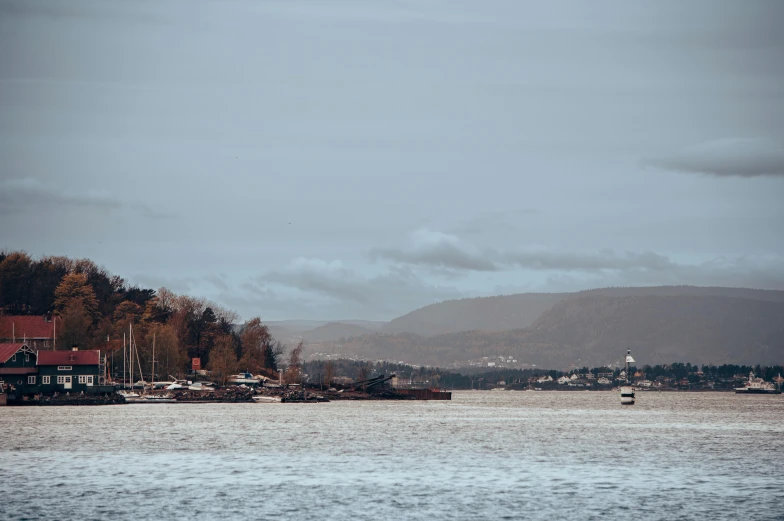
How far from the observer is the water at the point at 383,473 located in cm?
4778

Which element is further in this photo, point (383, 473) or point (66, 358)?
point (66, 358)

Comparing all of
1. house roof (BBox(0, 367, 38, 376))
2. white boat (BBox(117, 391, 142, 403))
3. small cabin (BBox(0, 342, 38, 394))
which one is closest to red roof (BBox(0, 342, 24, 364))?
small cabin (BBox(0, 342, 38, 394))

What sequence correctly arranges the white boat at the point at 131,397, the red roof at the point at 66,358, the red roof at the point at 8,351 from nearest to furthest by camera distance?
1. the red roof at the point at 8,351
2. the red roof at the point at 66,358
3. the white boat at the point at 131,397

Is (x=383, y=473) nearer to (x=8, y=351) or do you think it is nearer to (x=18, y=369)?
(x=8, y=351)

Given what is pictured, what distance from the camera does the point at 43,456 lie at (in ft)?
241

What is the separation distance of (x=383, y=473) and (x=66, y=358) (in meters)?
126

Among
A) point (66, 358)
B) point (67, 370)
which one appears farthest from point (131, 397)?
point (66, 358)

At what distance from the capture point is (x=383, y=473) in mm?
63250

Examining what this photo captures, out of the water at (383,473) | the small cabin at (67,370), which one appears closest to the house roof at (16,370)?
the small cabin at (67,370)

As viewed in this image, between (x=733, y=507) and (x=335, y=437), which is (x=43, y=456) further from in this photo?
(x=733, y=507)

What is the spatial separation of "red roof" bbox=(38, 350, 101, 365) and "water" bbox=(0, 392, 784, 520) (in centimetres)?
6473

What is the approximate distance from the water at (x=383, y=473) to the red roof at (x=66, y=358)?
6473 centimetres

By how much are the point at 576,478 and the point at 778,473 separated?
14.2m

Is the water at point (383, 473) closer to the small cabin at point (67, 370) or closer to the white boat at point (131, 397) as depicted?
the small cabin at point (67, 370)
